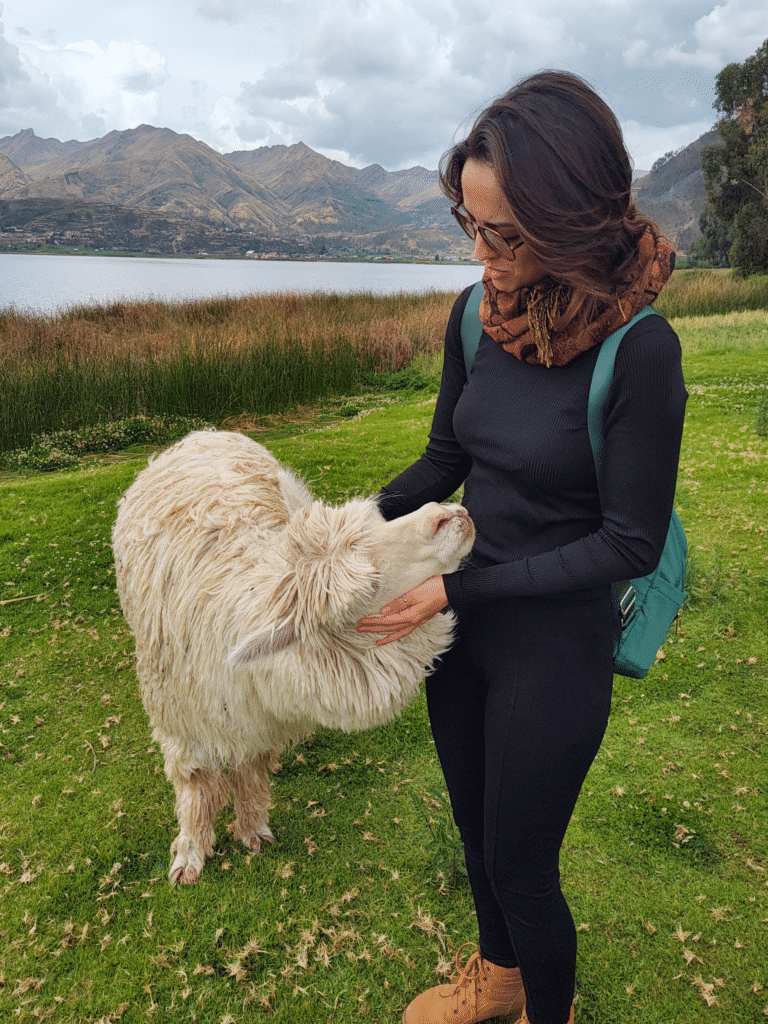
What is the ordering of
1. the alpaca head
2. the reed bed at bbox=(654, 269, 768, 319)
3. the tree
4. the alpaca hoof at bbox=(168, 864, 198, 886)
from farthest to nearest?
the tree
the reed bed at bbox=(654, 269, 768, 319)
the alpaca hoof at bbox=(168, 864, 198, 886)
the alpaca head

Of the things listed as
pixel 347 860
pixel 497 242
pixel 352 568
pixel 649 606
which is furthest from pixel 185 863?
pixel 497 242

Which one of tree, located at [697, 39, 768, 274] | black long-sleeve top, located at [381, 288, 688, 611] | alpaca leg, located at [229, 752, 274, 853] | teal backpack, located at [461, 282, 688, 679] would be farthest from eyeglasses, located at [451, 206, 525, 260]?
tree, located at [697, 39, 768, 274]

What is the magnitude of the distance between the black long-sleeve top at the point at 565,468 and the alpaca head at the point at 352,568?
0.12m

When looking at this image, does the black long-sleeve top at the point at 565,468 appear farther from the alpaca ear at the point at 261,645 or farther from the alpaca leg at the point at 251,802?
the alpaca leg at the point at 251,802

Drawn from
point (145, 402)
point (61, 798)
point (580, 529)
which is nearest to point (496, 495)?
point (580, 529)

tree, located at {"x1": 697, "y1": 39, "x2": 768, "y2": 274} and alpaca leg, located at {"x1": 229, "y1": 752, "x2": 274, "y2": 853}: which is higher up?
tree, located at {"x1": 697, "y1": 39, "x2": 768, "y2": 274}

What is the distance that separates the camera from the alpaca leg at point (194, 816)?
322 cm

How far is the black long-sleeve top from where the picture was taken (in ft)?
5.19

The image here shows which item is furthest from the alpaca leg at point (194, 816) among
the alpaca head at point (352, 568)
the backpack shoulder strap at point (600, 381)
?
the backpack shoulder strap at point (600, 381)

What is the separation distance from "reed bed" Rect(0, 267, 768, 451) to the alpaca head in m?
10.1

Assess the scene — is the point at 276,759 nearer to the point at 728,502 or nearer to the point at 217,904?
the point at 217,904

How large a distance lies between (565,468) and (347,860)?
102 inches

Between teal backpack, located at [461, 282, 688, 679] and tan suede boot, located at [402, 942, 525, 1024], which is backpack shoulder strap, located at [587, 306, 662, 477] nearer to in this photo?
teal backpack, located at [461, 282, 688, 679]

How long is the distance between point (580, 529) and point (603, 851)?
2290 mm
